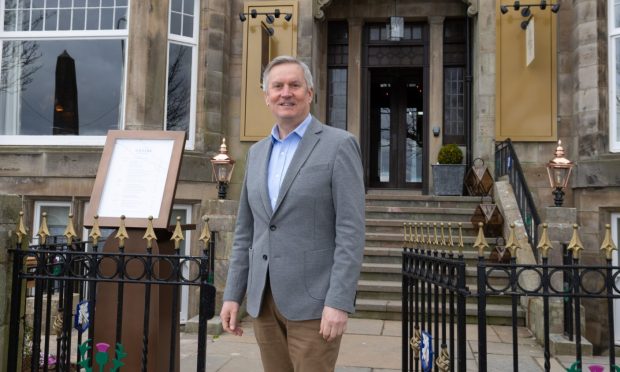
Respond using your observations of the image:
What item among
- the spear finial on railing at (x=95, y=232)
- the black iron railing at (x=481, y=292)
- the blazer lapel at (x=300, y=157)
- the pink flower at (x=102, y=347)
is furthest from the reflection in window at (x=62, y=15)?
the blazer lapel at (x=300, y=157)

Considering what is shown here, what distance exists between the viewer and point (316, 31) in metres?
10.1

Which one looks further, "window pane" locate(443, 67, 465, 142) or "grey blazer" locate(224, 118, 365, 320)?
"window pane" locate(443, 67, 465, 142)

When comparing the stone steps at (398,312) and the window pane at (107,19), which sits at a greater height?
the window pane at (107,19)

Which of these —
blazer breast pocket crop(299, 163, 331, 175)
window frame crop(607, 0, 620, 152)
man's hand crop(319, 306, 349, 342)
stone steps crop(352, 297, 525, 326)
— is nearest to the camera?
man's hand crop(319, 306, 349, 342)

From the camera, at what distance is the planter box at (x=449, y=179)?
32.0 ft

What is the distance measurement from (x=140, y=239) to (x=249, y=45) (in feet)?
21.3

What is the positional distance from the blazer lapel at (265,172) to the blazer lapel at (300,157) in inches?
2.8

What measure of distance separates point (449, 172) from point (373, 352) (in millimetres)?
5287

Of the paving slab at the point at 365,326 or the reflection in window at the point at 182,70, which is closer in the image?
the paving slab at the point at 365,326

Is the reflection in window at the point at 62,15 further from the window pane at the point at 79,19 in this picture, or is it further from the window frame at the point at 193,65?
the window frame at the point at 193,65

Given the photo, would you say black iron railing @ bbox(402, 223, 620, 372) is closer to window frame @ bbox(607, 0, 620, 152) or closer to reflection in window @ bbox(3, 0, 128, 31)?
window frame @ bbox(607, 0, 620, 152)

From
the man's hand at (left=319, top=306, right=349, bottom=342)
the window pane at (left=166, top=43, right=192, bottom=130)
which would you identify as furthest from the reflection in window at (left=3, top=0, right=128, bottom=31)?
the man's hand at (left=319, top=306, right=349, bottom=342)

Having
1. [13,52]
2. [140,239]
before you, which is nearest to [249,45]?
[13,52]

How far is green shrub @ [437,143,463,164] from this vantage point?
9.85 metres
